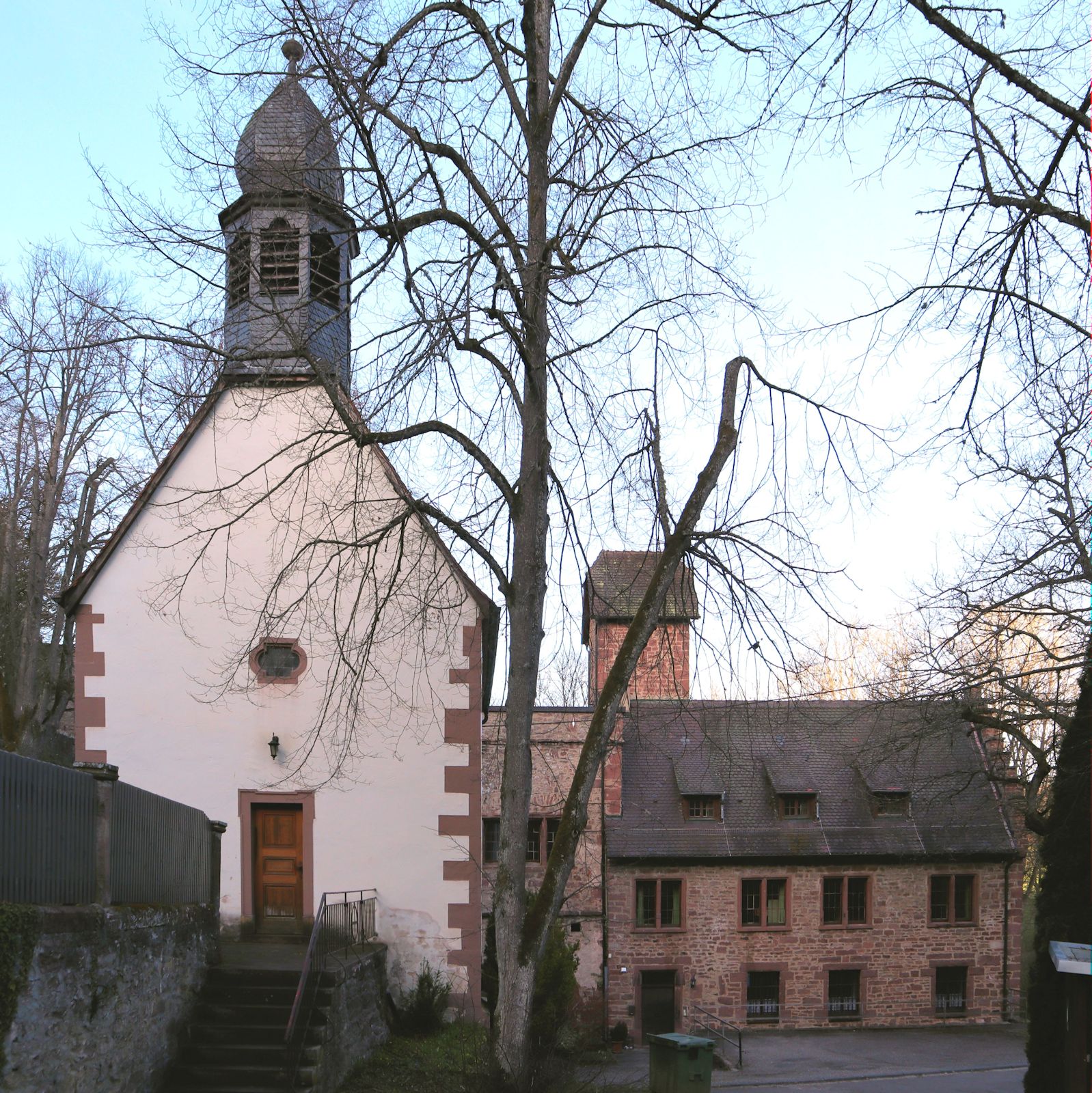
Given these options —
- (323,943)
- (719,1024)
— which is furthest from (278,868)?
(719,1024)

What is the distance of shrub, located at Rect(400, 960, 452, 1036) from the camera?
13891 millimetres

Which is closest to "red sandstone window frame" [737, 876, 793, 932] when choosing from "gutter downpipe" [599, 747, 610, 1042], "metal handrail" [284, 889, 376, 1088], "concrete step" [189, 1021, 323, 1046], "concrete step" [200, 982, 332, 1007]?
"gutter downpipe" [599, 747, 610, 1042]

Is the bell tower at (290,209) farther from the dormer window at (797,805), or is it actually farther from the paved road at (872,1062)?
the dormer window at (797,805)

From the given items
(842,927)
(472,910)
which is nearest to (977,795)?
(842,927)

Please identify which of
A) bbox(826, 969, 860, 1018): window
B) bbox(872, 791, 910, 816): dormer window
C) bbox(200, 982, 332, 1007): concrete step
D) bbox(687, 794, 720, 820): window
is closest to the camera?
bbox(200, 982, 332, 1007): concrete step

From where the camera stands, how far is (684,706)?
9898mm

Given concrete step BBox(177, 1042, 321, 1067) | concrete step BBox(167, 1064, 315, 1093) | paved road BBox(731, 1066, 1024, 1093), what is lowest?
paved road BBox(731, 1066, 1024, 1093)

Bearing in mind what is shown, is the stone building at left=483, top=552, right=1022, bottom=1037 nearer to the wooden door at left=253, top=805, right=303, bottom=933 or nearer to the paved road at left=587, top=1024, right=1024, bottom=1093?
the paved road at left=587, top=1024, right=1024, bottom=1093

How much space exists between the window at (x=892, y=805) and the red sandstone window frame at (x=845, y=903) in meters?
1.99

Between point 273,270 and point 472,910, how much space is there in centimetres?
846

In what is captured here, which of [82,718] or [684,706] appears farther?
[82,718]

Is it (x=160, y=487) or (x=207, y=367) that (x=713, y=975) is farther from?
(x=207, y=367)

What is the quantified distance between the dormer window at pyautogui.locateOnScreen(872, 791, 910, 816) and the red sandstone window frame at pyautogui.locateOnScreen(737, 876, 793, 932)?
3526 mm

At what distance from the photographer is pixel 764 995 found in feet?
97.7
